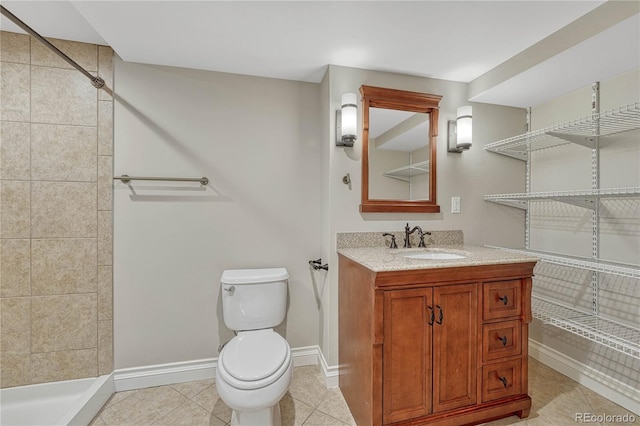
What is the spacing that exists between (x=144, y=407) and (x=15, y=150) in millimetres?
1723

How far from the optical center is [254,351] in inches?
56.8

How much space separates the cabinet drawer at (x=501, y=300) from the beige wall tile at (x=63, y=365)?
242 cm

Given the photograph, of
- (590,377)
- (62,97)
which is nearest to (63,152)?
(62,97)

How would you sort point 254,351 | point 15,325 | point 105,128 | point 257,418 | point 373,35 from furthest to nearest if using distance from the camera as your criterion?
point 105,128 < point 15,325 < point 373,35 < point 254,351 < point 257,418

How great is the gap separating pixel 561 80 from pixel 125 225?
120 inches

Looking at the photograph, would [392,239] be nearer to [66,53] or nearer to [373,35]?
[373,35]

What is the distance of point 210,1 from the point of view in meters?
1.31

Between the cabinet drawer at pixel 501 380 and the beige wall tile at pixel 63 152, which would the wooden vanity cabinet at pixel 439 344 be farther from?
the beige wall tile at pixel 63 152

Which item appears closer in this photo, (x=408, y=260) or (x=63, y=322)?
(x=408, y=260)

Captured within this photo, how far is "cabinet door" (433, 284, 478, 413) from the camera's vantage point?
142 centimetres

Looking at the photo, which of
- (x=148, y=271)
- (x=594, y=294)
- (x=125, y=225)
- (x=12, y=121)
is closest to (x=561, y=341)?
(x=594, y=294)

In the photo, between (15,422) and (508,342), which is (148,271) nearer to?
(15,422)

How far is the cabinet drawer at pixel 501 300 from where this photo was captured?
149 centimetres

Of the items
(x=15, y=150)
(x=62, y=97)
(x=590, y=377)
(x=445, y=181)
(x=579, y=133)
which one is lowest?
(x=590, y=377)
